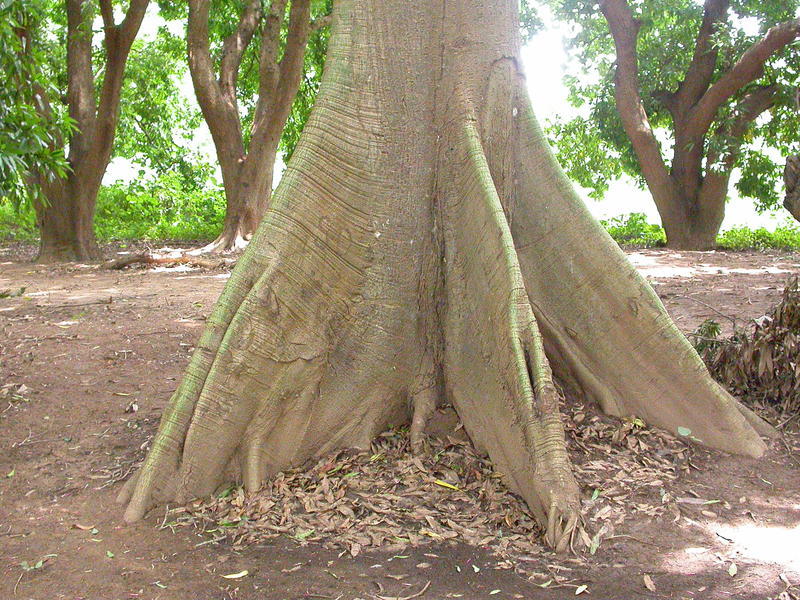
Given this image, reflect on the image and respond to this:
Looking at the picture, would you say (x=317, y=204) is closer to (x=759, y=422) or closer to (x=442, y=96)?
(x=442, y=96)

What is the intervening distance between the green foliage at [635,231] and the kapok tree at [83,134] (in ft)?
→ 31.5

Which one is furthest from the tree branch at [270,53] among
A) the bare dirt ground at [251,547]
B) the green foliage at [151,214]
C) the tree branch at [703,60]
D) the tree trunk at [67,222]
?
the bare dirt ground at [251,547]

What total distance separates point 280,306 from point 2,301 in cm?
561

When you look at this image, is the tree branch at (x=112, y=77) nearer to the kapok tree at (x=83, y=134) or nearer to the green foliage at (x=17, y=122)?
the kapok tree at (x=83, y=134)

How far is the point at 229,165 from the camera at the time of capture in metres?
13.9

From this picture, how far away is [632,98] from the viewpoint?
13.7 meters

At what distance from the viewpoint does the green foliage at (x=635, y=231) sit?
15.7 metres

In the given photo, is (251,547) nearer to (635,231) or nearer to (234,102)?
(234,102)

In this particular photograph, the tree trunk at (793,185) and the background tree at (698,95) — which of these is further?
the background tree at (698,95)

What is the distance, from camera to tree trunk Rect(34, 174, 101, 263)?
1227 cm

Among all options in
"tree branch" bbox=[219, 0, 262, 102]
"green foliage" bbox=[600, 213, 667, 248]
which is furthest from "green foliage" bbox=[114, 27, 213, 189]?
"green foliage" bbox=[600, 213, 667, 248]

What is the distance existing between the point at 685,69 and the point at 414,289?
39.6 ft

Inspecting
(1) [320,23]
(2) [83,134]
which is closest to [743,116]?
(1) [320,23]

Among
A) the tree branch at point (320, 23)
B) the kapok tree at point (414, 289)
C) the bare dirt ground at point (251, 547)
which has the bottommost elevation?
the bare dirt ground at point (251, 547)
